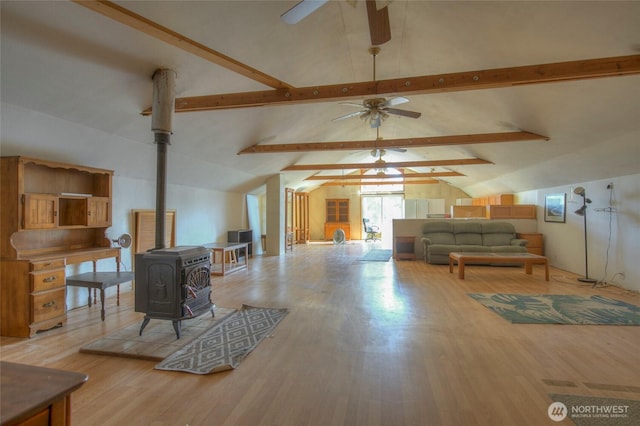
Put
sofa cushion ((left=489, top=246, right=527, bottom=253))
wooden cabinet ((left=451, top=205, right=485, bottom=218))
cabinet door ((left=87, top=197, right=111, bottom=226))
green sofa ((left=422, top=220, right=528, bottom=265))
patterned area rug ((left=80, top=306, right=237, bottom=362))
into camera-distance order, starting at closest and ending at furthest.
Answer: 1. patterned area rug ((left=80, top=306, right=237, bottom=362))
2. cabinet door ((left=87, top=197, right=111, bottom=226))
3. sofa cushion ((left=489, top=246, right=527, bottom=253))
4. green sofa ((left=422, top=220, right=528, bottom=265))
5. wooden cabinet ((left=451, top=205, right=485, bottom=218))

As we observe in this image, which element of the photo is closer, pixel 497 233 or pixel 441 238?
pixel 497 233

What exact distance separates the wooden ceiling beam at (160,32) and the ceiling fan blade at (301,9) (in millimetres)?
1148

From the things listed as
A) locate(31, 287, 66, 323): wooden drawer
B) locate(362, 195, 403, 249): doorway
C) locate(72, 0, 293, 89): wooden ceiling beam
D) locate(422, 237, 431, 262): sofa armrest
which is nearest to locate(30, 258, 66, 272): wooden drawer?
locate(31, 287, 66, 323): wooden drawer

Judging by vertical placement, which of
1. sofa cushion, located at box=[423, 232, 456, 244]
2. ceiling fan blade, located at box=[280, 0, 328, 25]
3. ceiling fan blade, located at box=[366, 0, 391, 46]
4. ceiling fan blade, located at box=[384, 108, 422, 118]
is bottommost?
sofa cushion, located at box=[423, 232, 456, 244]

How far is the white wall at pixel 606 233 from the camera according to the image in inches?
191

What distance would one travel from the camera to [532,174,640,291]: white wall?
4.85 m

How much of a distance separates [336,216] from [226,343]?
1114cm

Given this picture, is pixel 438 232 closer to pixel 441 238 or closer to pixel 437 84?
pixel 441 238

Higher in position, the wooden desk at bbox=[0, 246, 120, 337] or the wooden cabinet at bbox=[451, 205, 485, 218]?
the wooden cabinet at bbox=[451, 205, 485, 218]

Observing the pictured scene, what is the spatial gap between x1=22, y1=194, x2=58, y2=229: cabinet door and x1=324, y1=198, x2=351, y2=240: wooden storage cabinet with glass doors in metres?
10.8

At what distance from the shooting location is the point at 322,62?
432cm

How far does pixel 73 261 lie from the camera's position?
367 centimetres

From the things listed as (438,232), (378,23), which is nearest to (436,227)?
(438,232)

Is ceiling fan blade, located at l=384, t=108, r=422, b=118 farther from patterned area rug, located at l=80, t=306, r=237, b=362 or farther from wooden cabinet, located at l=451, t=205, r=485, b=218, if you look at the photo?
wooden cabinet, located at l=451, t=205, r=485, b=218
